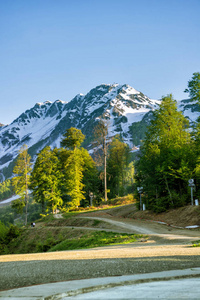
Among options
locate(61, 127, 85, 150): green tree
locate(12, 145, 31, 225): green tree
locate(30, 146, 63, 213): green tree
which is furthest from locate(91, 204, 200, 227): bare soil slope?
locate(12, 145, 31, 225): green tree

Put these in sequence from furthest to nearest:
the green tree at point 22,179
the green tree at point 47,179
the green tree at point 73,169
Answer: the green tree at point 73,169
the green tree at point 22,179
the green tree at point 47,179

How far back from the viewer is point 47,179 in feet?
149

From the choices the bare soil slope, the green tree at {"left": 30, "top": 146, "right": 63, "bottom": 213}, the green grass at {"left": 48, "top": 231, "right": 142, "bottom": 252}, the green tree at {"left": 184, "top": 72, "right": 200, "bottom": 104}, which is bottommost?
the green grass at {"left": 48, "top": 231, "right": 142, "bottom": 252}

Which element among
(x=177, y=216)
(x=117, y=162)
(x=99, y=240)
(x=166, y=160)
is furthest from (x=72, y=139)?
(x=99, y=240)

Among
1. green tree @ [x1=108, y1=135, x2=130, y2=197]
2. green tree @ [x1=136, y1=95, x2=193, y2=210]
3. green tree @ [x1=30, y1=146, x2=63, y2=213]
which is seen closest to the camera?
green tree @ [x1=136, y1=95, x2=193, y2=210]

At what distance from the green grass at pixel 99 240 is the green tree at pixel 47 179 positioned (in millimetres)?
23353

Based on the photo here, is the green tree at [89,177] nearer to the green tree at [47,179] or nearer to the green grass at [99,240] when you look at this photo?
the green tree at [47,179]

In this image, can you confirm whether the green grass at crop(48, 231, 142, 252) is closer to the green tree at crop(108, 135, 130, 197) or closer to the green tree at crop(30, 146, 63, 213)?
the green tree at crop(30, 146, 63, 213)

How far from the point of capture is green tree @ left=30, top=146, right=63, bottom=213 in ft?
151

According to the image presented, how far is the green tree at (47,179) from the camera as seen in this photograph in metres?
46.0

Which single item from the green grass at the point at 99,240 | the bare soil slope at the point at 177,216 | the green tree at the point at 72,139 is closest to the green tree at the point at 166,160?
the bare soil slope at the point at 177,216

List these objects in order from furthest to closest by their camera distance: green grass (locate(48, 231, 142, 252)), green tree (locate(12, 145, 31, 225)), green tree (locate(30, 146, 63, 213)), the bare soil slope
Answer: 1. green tree (locate(12, 145, 31, 225))
2. green tree (locate(30, 146, 63, 213))
3. the bare soil slope
4. green grass (locate(48, 231, 142, 252))

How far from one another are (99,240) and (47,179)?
27.3 m

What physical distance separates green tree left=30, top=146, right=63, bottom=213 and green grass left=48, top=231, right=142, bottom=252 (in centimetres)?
2335
